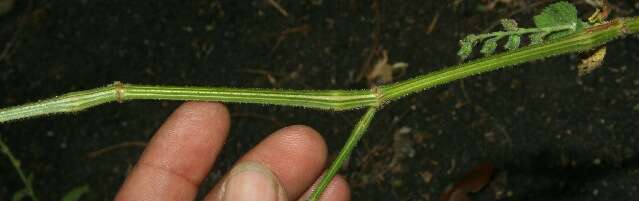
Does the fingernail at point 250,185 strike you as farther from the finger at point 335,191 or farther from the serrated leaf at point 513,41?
the finger at point 335,191

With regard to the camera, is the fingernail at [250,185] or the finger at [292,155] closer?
the fingernail at [250,185]

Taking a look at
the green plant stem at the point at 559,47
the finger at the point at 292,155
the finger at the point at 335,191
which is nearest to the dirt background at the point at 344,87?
the finger at the point at 335,191

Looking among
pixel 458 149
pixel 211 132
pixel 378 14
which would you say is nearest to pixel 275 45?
pixel 378 14

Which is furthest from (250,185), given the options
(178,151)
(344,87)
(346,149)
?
(344,87)

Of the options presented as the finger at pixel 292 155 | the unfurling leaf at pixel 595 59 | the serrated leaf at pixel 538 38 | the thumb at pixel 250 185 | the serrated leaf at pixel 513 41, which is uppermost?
the serrated leaf at pixel 538 38

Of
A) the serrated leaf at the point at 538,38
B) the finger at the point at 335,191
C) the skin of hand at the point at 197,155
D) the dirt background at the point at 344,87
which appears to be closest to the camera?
the serrated leaf at the point at 538,38

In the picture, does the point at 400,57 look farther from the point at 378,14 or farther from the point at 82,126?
the point at 82,126
